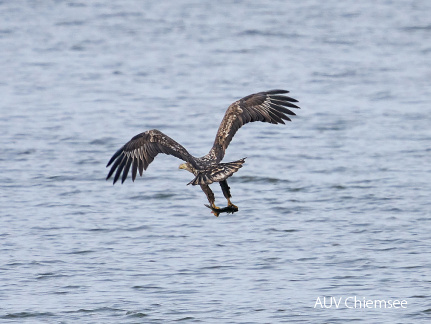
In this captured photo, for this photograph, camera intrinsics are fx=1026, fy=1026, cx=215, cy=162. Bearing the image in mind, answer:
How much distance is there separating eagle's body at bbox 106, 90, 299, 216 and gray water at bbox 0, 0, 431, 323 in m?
1.77

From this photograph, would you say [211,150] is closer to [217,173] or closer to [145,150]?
[145,150]

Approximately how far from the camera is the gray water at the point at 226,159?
12.2m

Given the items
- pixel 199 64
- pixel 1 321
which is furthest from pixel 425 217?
pixel 199 64

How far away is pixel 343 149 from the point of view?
19.8m

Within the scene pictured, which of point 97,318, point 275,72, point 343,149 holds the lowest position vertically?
point 97,318

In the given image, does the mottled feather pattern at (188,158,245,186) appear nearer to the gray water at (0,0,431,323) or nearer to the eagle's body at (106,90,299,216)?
the eagle's body at (106,90,299,216)

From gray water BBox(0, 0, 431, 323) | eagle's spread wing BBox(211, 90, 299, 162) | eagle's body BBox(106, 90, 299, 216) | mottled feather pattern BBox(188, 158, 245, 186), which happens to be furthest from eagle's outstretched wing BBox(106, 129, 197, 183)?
gray water BBox(0, 0, 431, 323)

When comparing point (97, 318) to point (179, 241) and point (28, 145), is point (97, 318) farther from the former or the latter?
point (28, 145)

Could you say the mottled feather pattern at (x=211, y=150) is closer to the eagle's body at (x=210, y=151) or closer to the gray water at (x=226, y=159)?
the eagle's body at (x=210, y=151)

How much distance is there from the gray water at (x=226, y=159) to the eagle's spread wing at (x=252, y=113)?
186 cm

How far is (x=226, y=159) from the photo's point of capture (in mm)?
18750

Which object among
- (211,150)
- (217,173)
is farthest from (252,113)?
(217,173)

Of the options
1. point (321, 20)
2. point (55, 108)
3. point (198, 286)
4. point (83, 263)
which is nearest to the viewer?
point (198, 286)

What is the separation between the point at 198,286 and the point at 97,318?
1.42 meters
